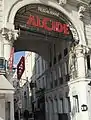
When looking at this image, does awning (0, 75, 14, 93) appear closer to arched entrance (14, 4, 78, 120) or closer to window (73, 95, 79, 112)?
arched entrance (14, 4, 78, 120)

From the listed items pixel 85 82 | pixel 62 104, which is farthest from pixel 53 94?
pixel 85 82

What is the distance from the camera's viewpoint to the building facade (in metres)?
23.0

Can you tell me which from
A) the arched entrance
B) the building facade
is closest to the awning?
the building facade

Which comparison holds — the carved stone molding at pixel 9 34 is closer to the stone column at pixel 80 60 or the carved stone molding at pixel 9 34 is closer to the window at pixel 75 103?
the stone column at pixel 80 60

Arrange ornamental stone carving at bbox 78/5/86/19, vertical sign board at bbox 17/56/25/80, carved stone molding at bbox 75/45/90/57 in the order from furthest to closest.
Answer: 1. vertical sign board at bbox 17/56/25/80
2. ornamental stone carving at bbox 78/5/86/19
3. carved stone molding at bbox 75/45/90/57

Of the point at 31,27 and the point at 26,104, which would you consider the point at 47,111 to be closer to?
the point at 31,27

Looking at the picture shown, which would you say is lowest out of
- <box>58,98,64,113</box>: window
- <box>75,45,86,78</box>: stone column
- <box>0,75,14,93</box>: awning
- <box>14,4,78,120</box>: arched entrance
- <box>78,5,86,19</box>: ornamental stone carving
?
<box>58,98,64,113</box>: window

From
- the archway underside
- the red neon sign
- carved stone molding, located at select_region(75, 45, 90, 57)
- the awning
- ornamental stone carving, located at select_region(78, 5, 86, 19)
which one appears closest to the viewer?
the awning

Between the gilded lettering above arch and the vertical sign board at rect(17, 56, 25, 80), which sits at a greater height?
the gilded lettering above arch

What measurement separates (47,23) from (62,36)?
2.71m

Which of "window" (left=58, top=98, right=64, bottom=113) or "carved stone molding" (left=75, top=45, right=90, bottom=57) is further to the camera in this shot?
"window" (left=58, top=98, right=64, bottom=113)

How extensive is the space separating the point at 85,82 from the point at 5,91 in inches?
355

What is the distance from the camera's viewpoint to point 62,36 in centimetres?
2739

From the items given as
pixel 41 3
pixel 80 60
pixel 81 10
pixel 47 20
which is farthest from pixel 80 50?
pixel 41 3
